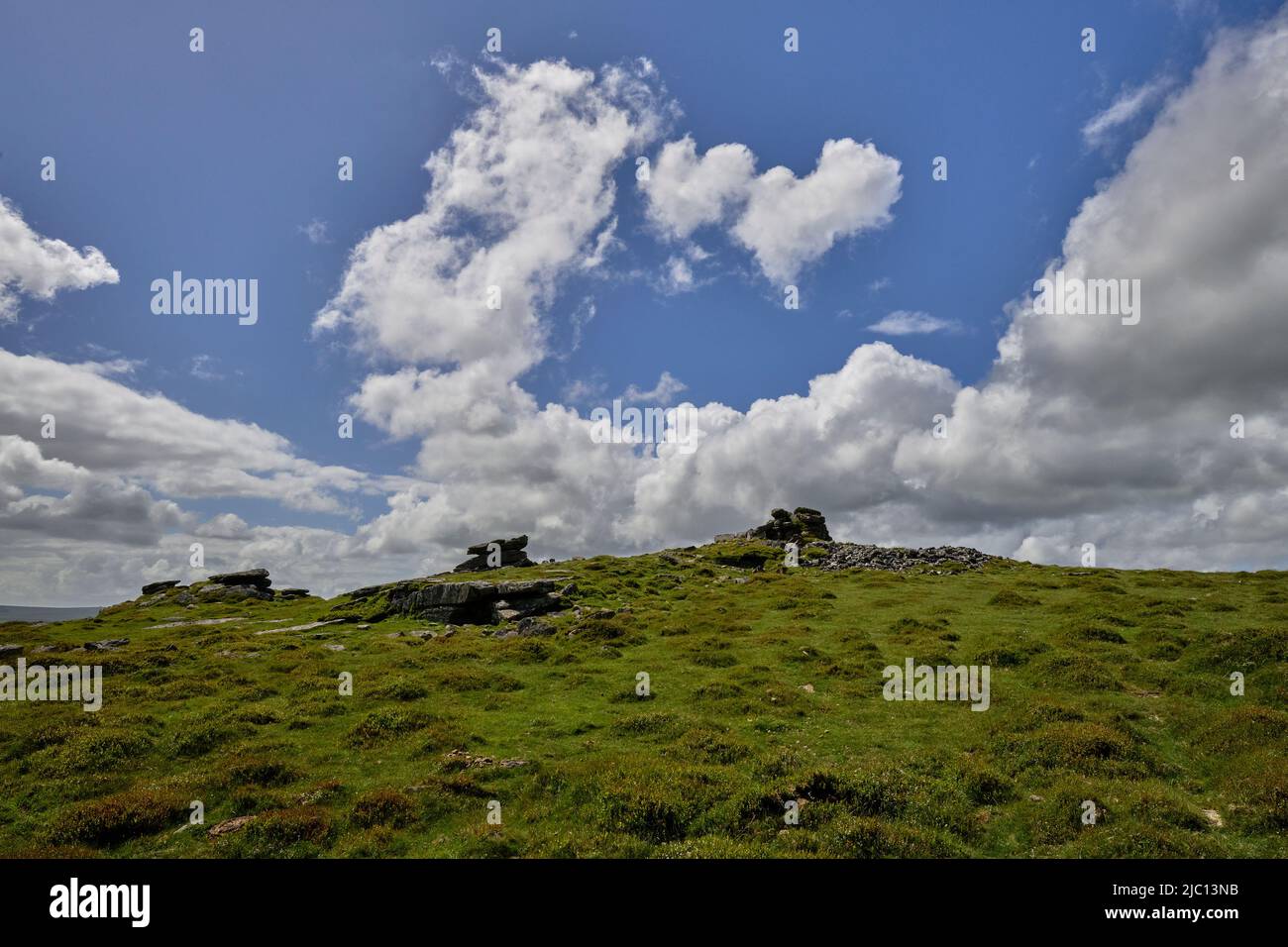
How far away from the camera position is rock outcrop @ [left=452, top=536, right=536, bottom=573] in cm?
9544

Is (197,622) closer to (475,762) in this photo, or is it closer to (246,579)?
(246,579)

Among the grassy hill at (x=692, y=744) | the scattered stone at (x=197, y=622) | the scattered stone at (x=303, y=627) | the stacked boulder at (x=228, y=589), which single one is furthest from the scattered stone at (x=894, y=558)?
the stacked boulder at (x=228, y=589)

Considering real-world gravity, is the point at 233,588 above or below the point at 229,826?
above

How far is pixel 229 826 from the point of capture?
17047 mm

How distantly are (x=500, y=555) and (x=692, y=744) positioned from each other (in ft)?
260

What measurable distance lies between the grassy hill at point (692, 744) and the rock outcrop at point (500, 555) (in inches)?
1983

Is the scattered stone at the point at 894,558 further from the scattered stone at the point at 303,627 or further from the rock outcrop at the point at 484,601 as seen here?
the scattered stone at the point at 303,627

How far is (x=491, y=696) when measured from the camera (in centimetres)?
3052

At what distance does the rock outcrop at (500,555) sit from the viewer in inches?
3757

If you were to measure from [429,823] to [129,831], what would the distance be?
8.21 m

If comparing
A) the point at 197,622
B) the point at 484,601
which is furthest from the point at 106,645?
the point at 484,601

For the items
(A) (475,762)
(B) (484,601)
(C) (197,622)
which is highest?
(B) (484,601)

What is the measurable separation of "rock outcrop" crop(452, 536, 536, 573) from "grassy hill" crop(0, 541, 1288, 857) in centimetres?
5037
